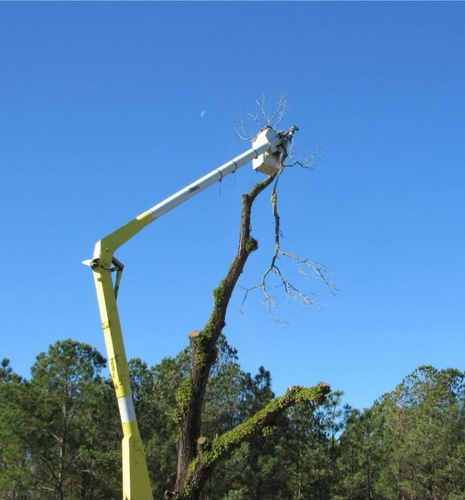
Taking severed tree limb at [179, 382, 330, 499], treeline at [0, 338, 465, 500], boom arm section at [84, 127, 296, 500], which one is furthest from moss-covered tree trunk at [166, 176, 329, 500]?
treeline at [0, 338, 465, 500]

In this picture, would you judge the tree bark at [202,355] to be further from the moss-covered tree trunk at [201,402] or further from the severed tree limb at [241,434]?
Answer: the severed tree limb at [241,434]

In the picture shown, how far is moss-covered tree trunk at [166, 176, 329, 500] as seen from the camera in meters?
10.5

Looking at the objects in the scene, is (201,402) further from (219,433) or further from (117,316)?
(219,433)

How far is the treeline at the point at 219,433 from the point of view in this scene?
26.4 meters

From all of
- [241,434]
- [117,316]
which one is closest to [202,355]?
[241,434]

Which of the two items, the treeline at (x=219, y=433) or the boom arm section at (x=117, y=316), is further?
the treeline at (x=219, y=433)

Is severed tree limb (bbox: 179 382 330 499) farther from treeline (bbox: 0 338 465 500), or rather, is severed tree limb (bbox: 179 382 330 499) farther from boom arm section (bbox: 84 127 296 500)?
treeline (bbox: 0 338 465 500)

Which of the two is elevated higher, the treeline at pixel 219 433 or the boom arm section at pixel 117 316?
the treeline at pixel 219 433

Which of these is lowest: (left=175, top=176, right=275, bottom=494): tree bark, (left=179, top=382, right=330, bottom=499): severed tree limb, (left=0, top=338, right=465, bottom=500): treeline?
(left=179, top=382, right=330, bottom=499): severed tree limb

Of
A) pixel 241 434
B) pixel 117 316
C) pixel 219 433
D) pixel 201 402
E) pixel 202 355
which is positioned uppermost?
pixel 219 433

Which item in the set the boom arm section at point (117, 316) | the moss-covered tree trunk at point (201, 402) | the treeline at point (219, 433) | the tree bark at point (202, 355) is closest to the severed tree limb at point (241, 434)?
the moss-covered tree trunk at point (201, 402)

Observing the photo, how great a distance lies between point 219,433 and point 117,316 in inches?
849

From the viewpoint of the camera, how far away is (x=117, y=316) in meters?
8.73

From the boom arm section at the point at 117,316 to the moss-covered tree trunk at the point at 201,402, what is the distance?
180cm
